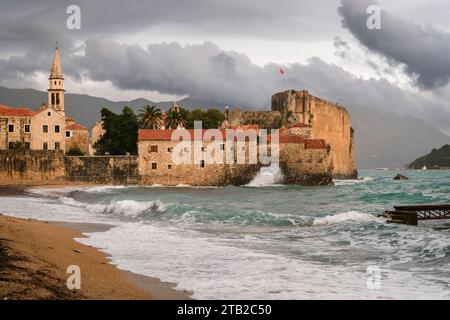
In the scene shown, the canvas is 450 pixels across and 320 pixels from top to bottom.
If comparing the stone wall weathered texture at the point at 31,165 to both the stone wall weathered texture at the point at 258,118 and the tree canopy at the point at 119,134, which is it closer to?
the tree canopy at the point at 119,134

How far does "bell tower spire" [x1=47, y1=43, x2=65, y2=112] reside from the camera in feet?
225

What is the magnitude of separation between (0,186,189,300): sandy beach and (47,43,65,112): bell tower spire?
57.3 meters

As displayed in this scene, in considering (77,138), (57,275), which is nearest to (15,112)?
(77,138)

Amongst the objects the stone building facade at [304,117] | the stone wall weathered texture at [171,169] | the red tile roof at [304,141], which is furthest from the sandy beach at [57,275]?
the stone building facade at [304,117]

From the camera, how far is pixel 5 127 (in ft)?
194

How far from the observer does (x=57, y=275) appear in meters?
9.63

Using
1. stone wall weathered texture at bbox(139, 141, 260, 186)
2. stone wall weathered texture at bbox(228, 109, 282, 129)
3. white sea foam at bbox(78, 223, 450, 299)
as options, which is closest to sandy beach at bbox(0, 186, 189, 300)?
white sea foam at bbox(78, 223, 450, 299)

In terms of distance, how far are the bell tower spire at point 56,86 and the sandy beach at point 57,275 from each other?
57265 mm

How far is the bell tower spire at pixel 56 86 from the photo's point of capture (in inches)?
2694

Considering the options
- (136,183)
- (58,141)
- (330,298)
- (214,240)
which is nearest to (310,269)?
(330,298)

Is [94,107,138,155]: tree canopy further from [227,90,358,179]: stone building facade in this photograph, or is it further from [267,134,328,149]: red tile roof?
[227,90,358,179]: stone building facade

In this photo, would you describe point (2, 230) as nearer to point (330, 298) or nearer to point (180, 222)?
point (330, 298)

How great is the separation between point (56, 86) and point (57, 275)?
62380mm
